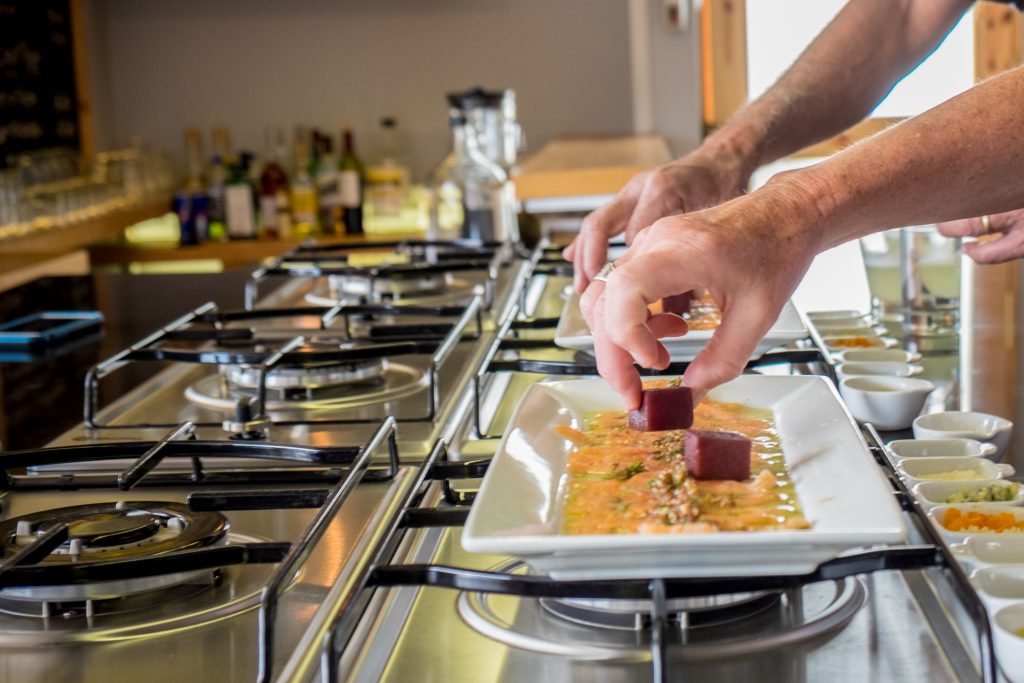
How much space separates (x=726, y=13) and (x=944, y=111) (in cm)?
456

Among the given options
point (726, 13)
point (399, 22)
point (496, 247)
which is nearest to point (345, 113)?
point (399, 22)

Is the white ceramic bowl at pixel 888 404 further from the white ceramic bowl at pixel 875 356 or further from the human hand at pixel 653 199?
the human hand at pixel 653 199

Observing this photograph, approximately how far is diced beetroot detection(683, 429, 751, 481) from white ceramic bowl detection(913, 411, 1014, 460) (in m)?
0.30

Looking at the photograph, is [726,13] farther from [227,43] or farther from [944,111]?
[944,111]

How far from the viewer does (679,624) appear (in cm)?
70

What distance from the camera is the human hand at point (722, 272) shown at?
2.42 feet

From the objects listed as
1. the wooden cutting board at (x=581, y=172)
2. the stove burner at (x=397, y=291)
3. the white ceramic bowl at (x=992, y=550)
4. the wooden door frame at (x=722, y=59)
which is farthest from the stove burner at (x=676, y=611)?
the wooden door frame at (x=722, y=59)

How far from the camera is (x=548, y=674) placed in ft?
2.17

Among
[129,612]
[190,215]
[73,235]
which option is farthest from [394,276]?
[190,215]

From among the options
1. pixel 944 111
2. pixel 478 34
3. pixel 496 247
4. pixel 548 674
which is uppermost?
pixel 478 34

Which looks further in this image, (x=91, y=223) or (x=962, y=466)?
(x=91, y=223)

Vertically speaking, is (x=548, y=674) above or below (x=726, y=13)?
below

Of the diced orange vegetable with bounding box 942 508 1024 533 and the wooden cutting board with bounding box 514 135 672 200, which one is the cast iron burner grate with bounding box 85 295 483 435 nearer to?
the diced orange vegetable with bounding box 942 508 1024 533

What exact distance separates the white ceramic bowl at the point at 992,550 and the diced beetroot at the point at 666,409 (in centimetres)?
21
